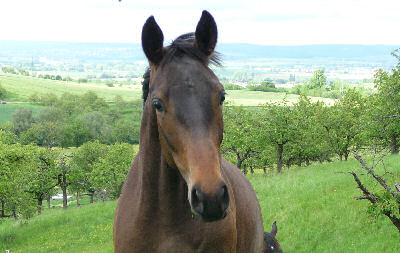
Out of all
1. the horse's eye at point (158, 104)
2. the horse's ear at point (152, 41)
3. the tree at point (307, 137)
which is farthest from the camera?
the tree at point (307, 137)

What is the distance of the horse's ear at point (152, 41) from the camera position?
3141 millimetres

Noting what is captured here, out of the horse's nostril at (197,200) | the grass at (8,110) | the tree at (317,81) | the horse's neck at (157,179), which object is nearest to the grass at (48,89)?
the grass at (8,110)

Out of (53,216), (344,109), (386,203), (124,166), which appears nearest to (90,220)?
(53,216)

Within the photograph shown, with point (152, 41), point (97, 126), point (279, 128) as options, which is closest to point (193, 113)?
point (152, 41)

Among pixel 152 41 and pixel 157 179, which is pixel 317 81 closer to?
pixel 157 179

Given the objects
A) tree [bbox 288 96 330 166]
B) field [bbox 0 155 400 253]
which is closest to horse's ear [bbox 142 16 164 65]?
field [bbox 0 155 400 253]

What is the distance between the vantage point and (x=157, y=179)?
3.59 m

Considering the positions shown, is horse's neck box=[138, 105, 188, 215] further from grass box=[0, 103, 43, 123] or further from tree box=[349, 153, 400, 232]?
grass box=[0, 103, 43, 123]

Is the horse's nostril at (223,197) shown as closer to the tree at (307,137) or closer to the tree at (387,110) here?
the tree at (387,110)

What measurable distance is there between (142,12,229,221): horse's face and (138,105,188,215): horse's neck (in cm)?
23

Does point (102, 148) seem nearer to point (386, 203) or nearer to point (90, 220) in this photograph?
point (90, 220)

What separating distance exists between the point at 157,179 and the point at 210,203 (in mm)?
1149

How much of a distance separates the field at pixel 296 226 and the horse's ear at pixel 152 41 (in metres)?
5.05

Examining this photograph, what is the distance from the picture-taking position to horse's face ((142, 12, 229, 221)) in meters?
2.60
